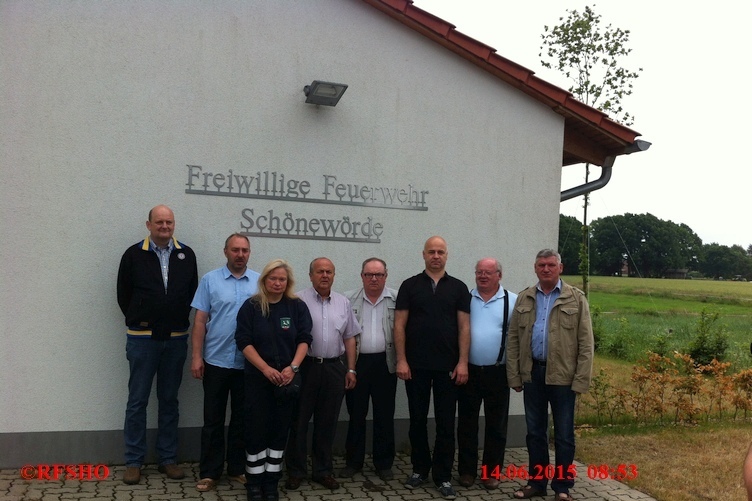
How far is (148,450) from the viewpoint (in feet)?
19.5

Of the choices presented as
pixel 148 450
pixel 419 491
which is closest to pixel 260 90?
pixel 148 450

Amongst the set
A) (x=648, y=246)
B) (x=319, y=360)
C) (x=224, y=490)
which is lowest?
(x=224, y=490)

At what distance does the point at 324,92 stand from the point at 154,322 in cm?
253

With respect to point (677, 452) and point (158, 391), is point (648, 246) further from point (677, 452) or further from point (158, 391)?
point (158, 391)

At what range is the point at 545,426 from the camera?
5.59 meters

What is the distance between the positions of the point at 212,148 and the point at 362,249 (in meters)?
1.73

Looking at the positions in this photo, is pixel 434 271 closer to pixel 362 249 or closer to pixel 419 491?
pixel 362 249

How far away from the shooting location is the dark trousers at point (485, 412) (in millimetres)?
5676

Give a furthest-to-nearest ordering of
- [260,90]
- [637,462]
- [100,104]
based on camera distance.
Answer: [637,462]
[260,90]
[100,104]

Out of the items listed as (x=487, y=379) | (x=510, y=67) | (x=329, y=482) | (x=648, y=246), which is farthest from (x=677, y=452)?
(x=648, y=246)

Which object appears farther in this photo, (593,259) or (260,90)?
(593,259)

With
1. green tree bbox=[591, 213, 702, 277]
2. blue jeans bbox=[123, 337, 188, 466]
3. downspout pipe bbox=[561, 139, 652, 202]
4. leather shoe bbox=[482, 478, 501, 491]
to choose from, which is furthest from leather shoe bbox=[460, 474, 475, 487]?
green tree bbox=[591, 213, 702, 277]

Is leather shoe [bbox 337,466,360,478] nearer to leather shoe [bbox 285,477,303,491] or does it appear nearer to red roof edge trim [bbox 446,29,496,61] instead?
leather shoe [bbox 285,477,303,491]

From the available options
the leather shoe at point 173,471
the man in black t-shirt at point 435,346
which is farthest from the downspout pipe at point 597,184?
the leather shoe at point 173,471
